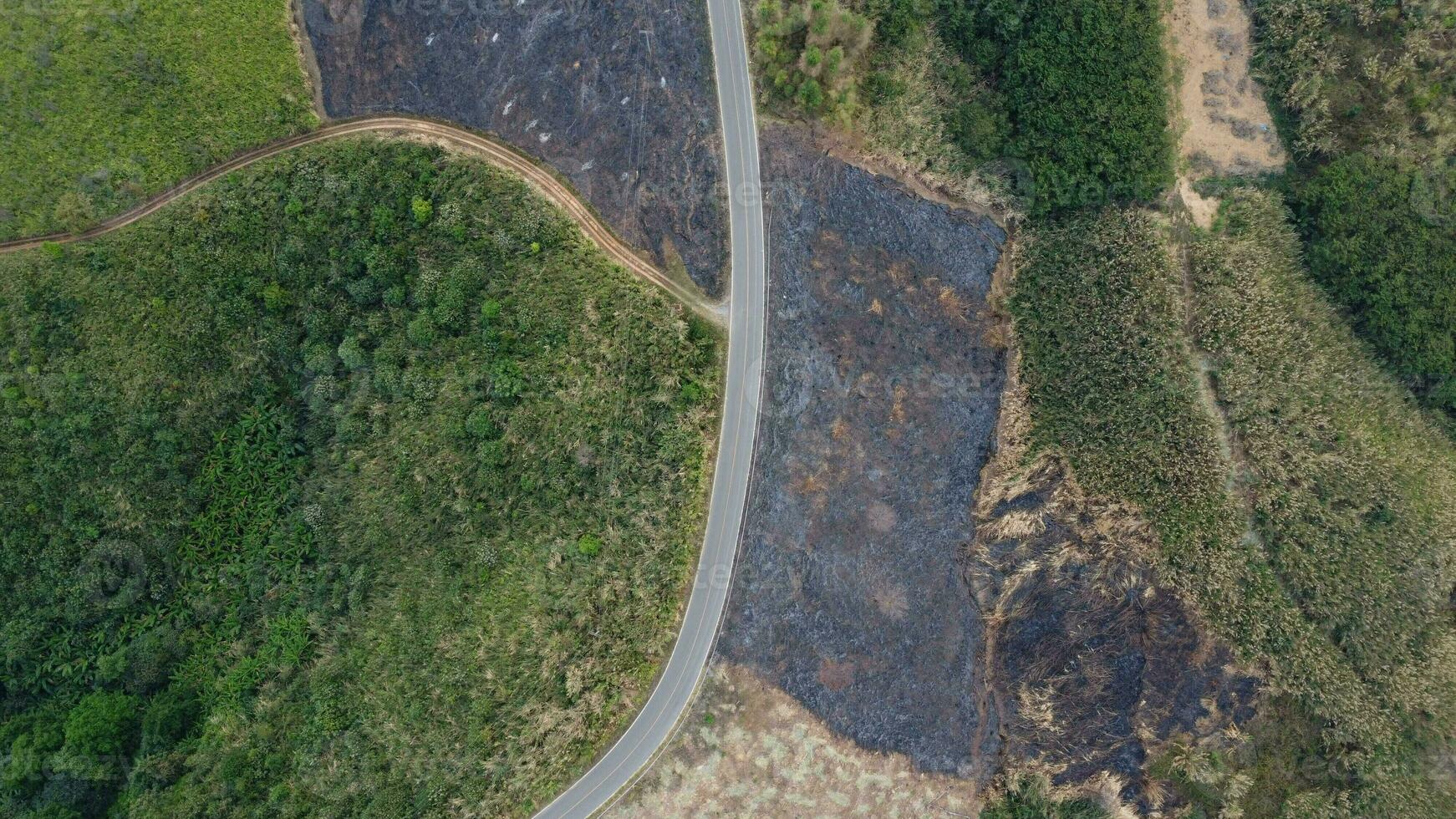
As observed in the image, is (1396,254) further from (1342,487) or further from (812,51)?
(812,51)

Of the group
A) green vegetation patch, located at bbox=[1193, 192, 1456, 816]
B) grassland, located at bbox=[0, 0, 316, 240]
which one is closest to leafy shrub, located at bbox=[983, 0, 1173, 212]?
green vegetation patch, located at bbox=[1193, 192, 1456, 816]

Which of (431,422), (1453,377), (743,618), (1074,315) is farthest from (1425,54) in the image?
(431,422)

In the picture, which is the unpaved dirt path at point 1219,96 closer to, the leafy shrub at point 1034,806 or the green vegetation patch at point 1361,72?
the green vegetation patch at point 1361,72

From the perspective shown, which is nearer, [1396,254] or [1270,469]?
[1270,469]

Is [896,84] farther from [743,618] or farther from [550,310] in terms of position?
[743,618]

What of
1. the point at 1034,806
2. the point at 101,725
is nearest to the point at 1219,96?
the point at 1034,806
